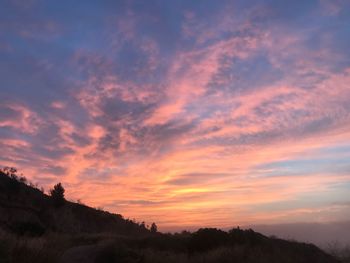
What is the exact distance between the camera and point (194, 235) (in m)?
29.0

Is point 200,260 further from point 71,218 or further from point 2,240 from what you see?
point 71,218

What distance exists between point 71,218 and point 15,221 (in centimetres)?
1218

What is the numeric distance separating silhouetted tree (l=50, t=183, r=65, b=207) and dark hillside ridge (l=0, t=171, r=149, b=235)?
22.8 inches

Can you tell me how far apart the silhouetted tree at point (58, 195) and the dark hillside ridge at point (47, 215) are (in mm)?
579

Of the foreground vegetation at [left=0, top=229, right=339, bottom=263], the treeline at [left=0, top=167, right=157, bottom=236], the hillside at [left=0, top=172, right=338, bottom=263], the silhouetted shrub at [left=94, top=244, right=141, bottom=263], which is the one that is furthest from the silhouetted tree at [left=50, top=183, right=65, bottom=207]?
the silhouetted shrub at [left=94, top=244, right=141, bottom=263]

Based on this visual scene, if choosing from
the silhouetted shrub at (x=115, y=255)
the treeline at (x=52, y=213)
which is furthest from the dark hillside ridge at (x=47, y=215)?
the silhouetted shrub at (x=115, y=255)

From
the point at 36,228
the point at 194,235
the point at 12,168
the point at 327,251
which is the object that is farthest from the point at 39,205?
the point at 327,251

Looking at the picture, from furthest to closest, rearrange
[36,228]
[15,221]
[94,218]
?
1. [94,218]
2. [15,221]
3. [36,228]

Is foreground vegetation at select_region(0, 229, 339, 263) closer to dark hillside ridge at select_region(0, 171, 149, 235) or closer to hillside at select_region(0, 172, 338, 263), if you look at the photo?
hillside at select_region(0, 172, 338, 263)

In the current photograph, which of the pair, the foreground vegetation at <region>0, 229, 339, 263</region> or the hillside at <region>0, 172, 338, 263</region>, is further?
the hillside at <region>0, 172, 338, 263</region>

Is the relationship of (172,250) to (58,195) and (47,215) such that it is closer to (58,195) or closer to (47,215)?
(47,215)

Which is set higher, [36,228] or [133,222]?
[133,222]

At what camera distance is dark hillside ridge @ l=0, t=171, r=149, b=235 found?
53.4 m

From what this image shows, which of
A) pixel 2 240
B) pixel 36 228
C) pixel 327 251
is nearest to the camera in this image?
pixel 2 240
